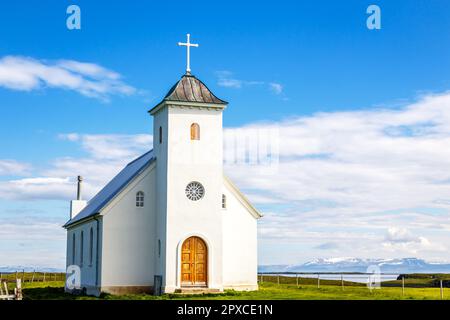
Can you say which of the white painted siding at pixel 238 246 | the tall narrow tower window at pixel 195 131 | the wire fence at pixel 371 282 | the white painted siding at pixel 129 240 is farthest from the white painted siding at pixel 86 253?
the wire fence at pixel 371 282

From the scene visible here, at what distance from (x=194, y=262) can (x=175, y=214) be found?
283 centimetres

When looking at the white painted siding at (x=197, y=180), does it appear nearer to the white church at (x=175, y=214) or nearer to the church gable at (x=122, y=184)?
the white church at (x=175, y=214)

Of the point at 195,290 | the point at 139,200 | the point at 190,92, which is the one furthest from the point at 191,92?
the point at 195,290

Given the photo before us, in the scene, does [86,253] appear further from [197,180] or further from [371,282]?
[371,282]

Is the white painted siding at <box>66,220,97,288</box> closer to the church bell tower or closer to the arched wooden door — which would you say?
the church bell tower

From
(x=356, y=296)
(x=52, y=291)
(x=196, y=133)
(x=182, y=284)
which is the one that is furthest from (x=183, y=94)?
(x=52, y=291)

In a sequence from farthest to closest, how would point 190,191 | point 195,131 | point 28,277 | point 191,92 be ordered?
point 28,277 < point 191,92 < point 195,131 < point 190,191

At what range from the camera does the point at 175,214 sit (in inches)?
1542

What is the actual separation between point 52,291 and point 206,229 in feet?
51.2

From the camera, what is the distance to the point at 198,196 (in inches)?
1565

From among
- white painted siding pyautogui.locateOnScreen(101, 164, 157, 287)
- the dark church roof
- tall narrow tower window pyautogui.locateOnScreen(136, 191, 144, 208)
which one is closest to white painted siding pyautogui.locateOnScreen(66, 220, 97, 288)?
white painted siding pyautogui.locateOnScreen(101, 164, 157, 287)
